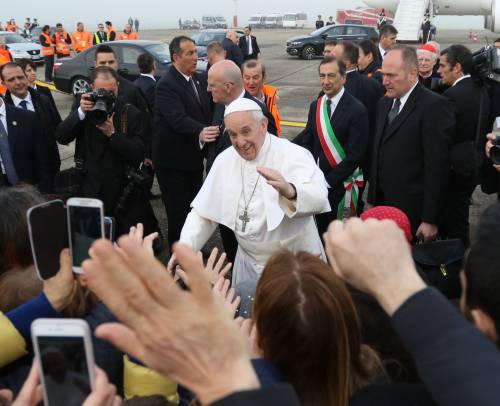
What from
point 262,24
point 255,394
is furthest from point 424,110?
point 262,24

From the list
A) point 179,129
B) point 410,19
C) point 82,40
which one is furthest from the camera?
point 410,19

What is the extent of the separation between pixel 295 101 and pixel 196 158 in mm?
8300

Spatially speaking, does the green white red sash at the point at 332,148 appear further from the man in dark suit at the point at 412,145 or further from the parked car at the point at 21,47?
the parked car at the point at 21,47

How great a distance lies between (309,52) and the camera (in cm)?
2152

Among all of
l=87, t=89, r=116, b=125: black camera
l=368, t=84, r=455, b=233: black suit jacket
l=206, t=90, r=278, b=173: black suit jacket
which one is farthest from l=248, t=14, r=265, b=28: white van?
l=368, t=84, r=455, b=233: black suit jacket

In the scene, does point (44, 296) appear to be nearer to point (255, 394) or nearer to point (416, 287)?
point (255, 394)

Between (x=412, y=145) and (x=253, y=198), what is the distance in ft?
4.41

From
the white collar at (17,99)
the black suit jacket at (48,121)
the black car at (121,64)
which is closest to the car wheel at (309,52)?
the black car at (121,64)

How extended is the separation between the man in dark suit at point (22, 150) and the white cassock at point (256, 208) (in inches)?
76.5

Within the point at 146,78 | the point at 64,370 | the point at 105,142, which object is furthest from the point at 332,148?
the point at 64,370

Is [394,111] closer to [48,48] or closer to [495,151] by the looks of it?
[495,151]

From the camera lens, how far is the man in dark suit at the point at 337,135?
4.09 metres

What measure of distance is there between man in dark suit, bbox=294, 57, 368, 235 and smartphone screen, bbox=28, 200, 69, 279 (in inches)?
114

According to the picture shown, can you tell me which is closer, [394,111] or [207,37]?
[394,111]
